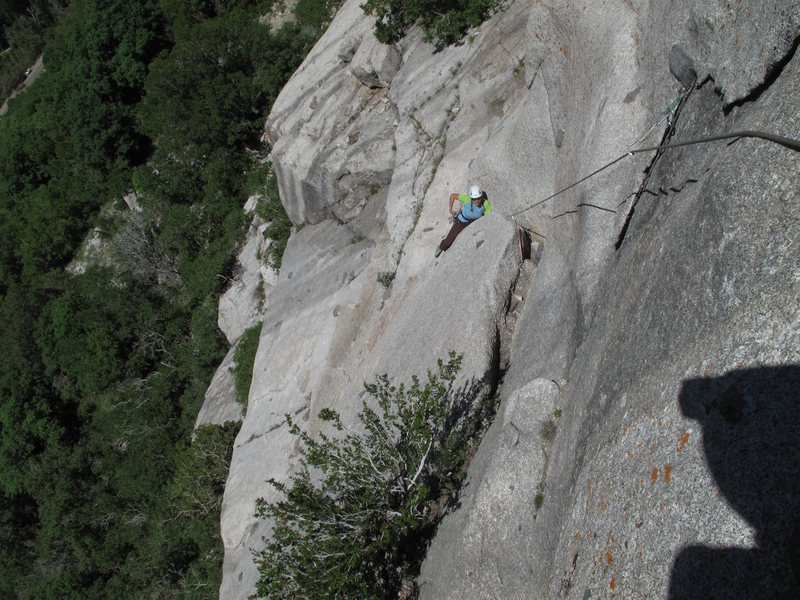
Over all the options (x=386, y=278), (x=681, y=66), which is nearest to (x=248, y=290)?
(x=386, y=278)

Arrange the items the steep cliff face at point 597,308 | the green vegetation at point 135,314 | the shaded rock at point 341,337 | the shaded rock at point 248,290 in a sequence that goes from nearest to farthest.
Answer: the steep cliff face at point 597,308
the shaded rock at point 341,337
the shaded rock at point 248,290
the green vegetation at point 135,314

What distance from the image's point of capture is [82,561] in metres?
23.6

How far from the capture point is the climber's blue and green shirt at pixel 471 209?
10.6 meters

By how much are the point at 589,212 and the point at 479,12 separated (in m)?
8.53

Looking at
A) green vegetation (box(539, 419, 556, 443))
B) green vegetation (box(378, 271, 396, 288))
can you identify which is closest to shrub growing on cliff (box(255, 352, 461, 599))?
green vegetation (box(539, 419, 556, 443))

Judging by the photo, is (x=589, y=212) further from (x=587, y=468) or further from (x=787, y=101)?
(x=587, y=468)

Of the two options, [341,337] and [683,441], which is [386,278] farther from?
[683,441]

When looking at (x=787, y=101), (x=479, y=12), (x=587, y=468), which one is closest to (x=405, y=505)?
(x=587, y=468)

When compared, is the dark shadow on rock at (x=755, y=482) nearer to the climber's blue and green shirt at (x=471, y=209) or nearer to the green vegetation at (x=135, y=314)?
the climber's blue and green shirt at (x=471, y=209)

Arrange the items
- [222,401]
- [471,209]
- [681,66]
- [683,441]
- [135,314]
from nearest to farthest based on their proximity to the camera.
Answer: [683,441]
[681,66]
[471,209]
[222,401]
[135,314]

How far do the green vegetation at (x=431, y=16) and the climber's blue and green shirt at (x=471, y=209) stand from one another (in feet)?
18.4

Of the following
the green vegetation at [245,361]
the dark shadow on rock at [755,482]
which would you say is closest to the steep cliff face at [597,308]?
the dark shadow on rock at [755,482]

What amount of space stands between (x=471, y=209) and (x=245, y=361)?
33.5ft

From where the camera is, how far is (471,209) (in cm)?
1059
